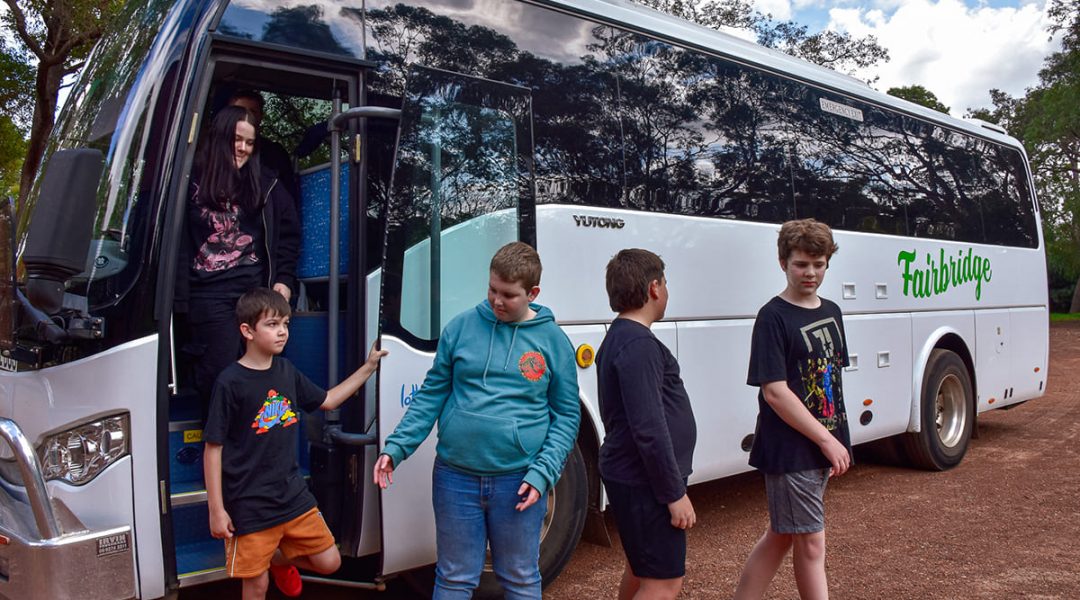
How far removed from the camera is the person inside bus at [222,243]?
402 centimetres

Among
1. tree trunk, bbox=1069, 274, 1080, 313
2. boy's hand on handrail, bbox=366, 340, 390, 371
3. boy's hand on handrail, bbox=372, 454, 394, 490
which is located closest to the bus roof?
boy's hand on handrail, bbox=366, 340, 390, 371

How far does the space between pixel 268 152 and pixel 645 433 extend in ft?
8.32

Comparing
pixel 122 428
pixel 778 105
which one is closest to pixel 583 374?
pixel 122 428

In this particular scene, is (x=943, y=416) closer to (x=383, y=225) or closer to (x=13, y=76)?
(x=383, y=225)

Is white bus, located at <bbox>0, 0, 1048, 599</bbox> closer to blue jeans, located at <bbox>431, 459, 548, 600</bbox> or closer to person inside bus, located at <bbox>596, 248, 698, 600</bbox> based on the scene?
blue jeans, located at <bbox>431, 459, 548, 600</bbox>

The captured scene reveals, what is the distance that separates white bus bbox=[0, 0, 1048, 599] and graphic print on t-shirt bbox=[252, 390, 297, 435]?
0.33 meters

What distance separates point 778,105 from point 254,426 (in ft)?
14.3

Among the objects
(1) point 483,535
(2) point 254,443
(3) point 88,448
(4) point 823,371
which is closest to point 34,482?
(3) point 88,448

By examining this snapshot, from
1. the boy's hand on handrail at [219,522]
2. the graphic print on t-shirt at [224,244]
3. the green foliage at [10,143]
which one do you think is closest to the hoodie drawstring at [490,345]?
the boy's hand on handrail at [219,522]

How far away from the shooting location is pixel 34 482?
11.1ft

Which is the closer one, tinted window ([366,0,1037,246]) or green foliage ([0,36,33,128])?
tinted window ([366,0,1037,246])

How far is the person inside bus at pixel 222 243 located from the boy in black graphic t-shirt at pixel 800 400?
2244 millimetres

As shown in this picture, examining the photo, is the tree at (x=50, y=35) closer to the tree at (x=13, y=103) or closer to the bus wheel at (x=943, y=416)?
the tree at (x=13, y=103)

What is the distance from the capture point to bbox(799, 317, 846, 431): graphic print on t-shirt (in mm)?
3789
